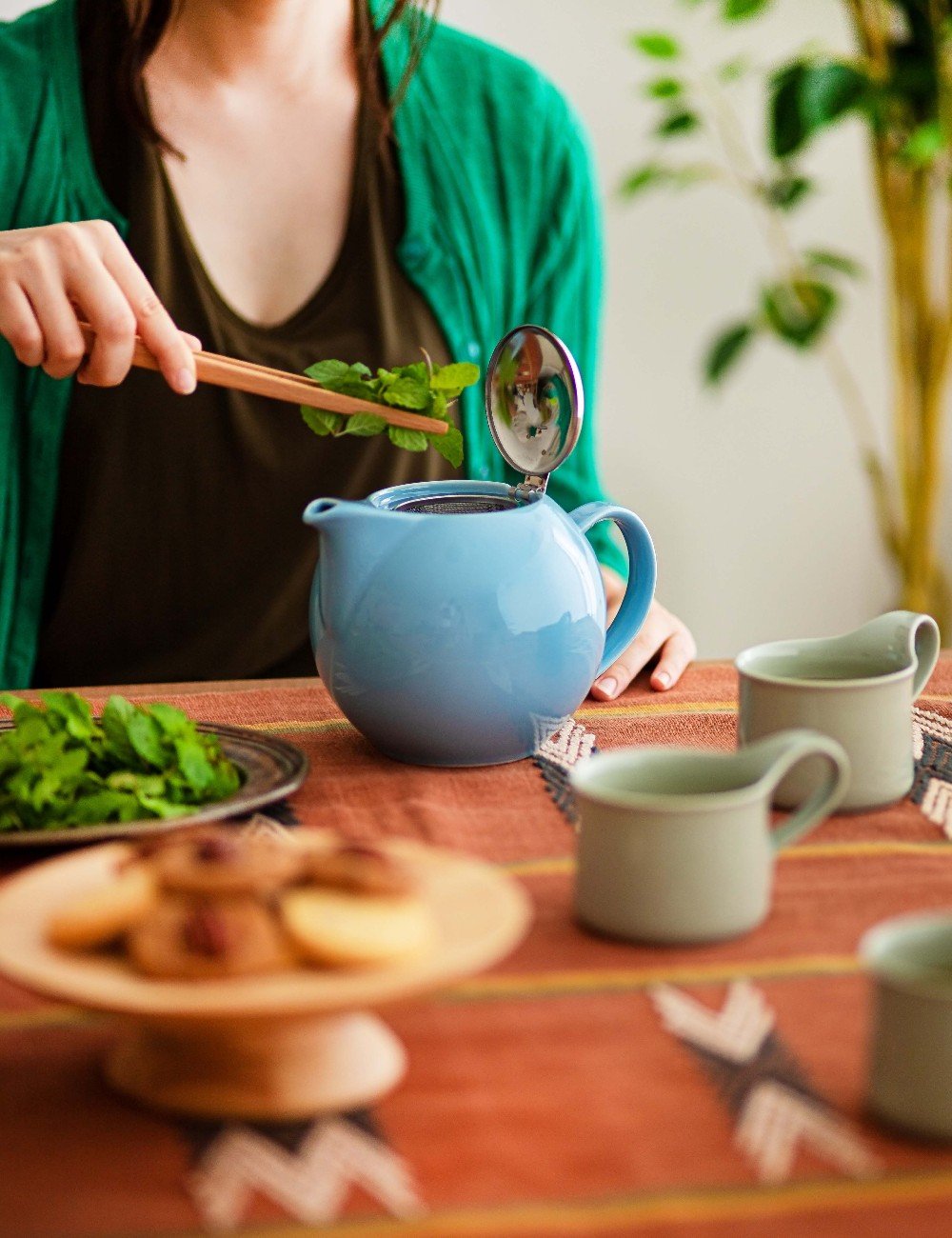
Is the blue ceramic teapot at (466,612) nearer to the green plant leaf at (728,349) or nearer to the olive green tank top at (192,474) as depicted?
the olive green tank top at (192,474)

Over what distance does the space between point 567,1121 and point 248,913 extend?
0.12 metres

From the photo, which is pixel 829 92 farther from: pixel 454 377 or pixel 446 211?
pixel 454 377

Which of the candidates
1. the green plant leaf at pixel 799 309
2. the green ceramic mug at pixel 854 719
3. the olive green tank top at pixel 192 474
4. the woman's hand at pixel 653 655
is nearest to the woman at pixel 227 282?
the olive green tank top at pixel 192 474

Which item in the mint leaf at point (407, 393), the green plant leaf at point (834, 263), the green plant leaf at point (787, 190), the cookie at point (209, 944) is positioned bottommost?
the cookie at point (209, 944)

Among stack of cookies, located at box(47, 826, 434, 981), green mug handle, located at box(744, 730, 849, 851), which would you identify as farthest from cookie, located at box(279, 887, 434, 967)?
green mug handle, located at box(744, 730, 849, 851)

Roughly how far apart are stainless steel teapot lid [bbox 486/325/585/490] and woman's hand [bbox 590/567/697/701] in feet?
0.55

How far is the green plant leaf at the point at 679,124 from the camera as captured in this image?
7.80 feet

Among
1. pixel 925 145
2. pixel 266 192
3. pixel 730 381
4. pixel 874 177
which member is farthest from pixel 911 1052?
pixel 730 381

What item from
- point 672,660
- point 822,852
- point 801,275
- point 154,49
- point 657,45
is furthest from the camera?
point 801,275

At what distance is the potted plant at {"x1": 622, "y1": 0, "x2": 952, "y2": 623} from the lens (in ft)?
7.21

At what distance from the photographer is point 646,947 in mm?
587

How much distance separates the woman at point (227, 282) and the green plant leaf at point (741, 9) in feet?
2.77

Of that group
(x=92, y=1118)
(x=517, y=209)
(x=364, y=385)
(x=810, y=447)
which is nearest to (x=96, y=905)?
(x=92, y=1118)

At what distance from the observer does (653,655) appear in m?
1.07
